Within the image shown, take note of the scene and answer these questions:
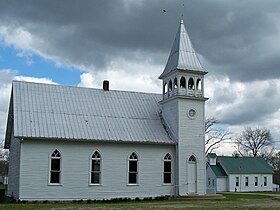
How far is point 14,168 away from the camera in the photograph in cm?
3662

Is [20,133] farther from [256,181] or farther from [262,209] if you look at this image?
[256,181]

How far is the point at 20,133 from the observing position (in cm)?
3278

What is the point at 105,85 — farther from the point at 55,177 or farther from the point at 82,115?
the point at 55,177

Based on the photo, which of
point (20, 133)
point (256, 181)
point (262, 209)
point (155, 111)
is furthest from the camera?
point (256, 181)

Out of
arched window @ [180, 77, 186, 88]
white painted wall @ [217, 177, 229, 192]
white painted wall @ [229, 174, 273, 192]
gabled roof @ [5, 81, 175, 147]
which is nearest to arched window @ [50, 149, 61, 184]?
gabled roof @ [5, 81, 175, 147]

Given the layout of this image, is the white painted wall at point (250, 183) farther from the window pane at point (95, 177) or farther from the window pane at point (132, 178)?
the window pane at point (95, 177)

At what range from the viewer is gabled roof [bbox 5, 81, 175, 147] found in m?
34.5

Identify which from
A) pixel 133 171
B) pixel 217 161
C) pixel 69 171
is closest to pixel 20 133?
pixel 69 171

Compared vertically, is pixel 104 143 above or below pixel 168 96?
below

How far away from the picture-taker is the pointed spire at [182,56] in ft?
130

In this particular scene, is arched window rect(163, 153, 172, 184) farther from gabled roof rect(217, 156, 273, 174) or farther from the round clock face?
gabled roof rect(217, 156, 273, 174)

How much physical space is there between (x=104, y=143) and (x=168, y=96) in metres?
7.85

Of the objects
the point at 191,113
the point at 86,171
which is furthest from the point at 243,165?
the point at 86,171

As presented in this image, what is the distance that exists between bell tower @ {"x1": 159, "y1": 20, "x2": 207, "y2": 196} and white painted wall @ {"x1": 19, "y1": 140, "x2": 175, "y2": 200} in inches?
45.8
